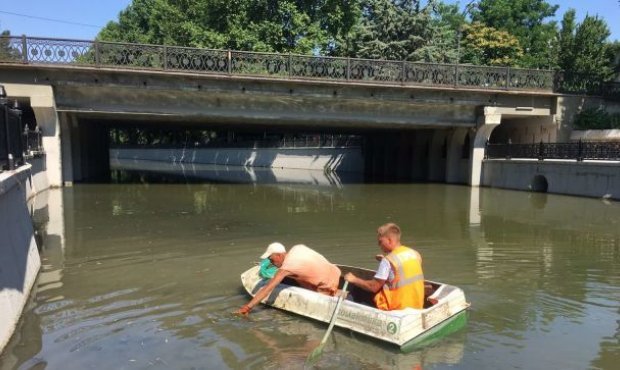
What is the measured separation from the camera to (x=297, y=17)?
32594 mm

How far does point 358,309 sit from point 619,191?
17566 mm

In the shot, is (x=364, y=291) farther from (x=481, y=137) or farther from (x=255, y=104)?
(x=481, y=137)

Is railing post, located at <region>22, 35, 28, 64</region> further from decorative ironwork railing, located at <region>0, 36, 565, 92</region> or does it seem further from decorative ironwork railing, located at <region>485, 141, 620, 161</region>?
decorative ironwork railing, located at <region>485, 141, 620, 161</region>

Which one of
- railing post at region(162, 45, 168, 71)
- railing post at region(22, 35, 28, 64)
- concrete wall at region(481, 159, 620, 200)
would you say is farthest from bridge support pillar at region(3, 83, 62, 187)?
concrete wall at region(481, 159, 620, 200)

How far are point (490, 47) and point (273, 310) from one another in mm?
38342

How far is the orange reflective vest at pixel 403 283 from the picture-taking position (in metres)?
5.39

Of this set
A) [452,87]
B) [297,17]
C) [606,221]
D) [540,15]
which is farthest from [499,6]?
[606,221]

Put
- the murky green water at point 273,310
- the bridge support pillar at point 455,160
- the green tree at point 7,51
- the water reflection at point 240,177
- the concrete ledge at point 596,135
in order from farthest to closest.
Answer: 1. the water reflection at point 240,177
2. the bridge support pillar at point 455,160
3. the concrete ledge at point 596,135
4. the green tree at point 7,51
5. the murky green water at point 273,310

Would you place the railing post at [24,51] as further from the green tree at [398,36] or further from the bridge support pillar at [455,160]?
the bridge support pillar at [455,160]

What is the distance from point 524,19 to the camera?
1943 inches

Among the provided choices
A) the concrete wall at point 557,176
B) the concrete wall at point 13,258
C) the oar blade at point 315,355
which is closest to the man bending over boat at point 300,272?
the oar blade at point 315,355

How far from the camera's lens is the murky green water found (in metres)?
5.07

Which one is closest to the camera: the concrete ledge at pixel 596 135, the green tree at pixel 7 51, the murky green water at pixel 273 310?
the murky green water at pixel 273 310

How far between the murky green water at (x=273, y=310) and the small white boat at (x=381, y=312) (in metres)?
0.13
